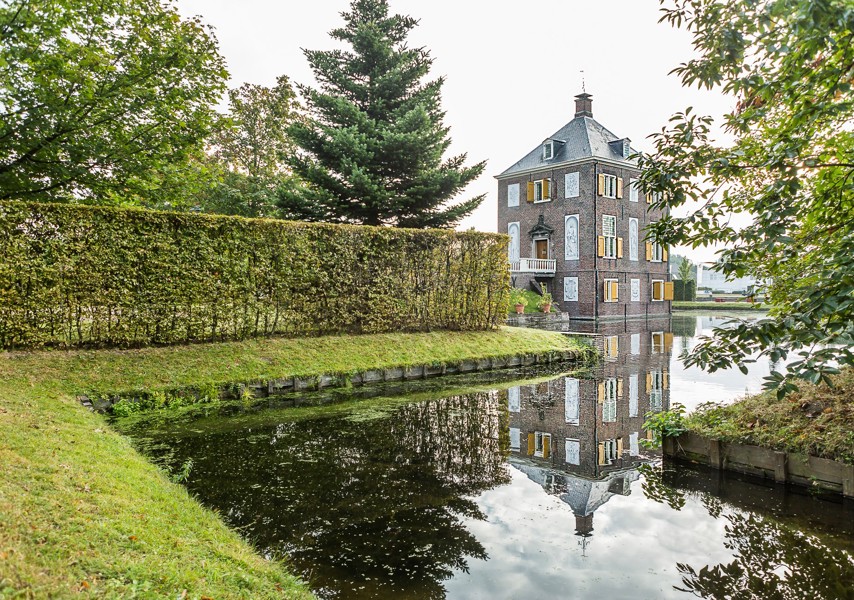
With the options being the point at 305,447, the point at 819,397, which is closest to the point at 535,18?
the point at 819,397

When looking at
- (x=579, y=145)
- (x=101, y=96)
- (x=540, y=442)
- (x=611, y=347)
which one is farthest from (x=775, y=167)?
(x=579, y=145)

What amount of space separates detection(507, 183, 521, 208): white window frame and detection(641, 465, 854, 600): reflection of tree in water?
28.6 meters

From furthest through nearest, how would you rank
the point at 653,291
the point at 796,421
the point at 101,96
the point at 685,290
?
the point at 685,290, the point at 653,291, the point at 101,96, the point at 796,421

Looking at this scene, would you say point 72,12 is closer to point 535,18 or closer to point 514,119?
point 535,18

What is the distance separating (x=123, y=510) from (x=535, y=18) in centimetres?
857

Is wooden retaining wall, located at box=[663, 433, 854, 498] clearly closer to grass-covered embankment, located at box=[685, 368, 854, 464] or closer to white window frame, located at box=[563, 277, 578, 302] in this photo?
grass-covered embankment, located at box=[685, 368, 854, 464]

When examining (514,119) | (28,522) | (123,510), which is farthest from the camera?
(514,119)

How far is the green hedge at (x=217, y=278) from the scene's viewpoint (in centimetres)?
798

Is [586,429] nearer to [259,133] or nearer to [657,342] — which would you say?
[657,342]

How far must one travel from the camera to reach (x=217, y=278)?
31.8 feet

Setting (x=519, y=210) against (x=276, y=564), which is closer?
(x=276, y=564)

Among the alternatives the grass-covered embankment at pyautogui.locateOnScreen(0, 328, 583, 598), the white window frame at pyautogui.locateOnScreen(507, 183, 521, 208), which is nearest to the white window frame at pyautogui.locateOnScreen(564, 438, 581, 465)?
the grass-covered embankment at pyautogui.locateOnScreen(0, 328, 583, 598)

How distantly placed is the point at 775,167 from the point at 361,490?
405 centimetres

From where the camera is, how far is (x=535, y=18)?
26.1ft
